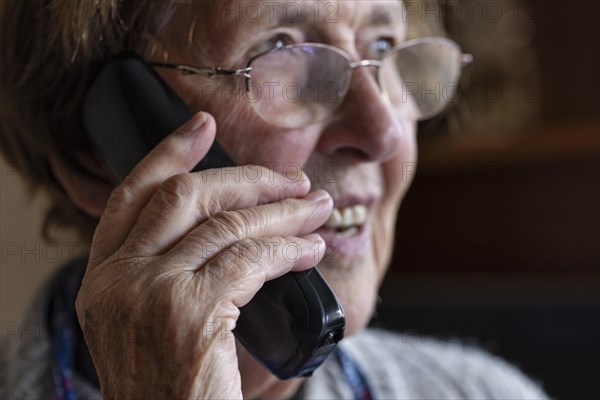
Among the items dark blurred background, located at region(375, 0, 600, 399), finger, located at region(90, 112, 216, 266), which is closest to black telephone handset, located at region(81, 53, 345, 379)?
finger, located at region(90, 112, 216, 266)

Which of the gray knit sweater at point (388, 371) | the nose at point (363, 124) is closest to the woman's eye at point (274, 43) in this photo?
the nose at point (363, 124)

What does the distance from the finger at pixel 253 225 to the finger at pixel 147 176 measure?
3.1 inches

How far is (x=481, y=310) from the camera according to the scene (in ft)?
5.57

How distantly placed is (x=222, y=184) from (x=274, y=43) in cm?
25

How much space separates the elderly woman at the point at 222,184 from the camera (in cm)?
79

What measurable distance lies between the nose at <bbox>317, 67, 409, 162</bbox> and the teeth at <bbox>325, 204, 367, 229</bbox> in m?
0.09

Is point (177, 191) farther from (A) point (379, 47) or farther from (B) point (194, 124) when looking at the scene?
(A) point (379, 47)

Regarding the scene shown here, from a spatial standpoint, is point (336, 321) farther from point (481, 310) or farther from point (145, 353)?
point (481, 310)

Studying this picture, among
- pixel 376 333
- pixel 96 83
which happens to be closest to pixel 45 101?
pixel 96 83

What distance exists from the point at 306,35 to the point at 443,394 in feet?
2.28

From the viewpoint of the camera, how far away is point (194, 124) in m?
0.92

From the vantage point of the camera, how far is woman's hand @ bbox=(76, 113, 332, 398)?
0.77 m

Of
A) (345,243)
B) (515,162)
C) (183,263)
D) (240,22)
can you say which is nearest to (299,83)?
(240,22)

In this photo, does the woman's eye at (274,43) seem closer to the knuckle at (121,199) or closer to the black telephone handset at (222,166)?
the black telephone handset at (222,166)
